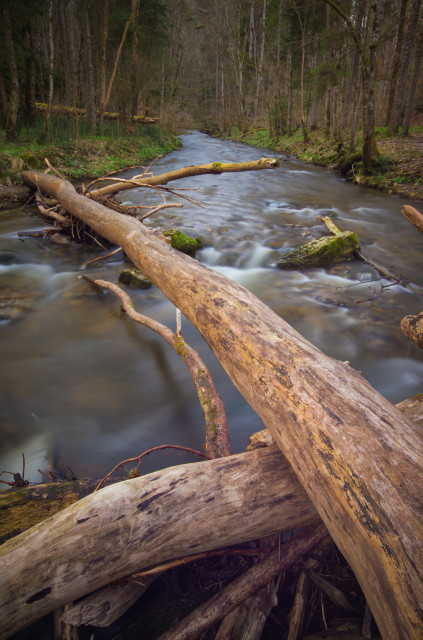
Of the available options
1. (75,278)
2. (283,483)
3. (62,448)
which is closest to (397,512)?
(283,483)

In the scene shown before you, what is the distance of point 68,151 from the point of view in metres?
11.5

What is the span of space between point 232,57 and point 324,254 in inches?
1305

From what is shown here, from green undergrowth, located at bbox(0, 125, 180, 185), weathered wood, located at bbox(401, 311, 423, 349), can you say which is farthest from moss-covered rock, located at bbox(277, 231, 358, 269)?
green undergrowth, located at bbox(0, 125, 180, 185)

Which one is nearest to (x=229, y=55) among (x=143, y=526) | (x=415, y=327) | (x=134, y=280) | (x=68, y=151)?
(x=68, y=151)

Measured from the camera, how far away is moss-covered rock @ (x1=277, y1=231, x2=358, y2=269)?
5.65 meters

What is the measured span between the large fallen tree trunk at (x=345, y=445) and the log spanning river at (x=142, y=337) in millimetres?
1165

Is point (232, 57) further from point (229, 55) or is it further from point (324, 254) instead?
point (324, 254)

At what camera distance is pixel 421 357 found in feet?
12.0

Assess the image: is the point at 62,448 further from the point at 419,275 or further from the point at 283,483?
the point at 419,275

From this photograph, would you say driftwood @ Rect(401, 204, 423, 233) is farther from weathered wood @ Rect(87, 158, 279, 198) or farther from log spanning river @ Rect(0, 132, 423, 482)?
weathered wood @ Rect(87, 158, 279, 198)

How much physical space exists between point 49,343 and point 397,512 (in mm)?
3799

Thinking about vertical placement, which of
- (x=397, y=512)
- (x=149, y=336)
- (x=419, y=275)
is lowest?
(x=149, y=336)

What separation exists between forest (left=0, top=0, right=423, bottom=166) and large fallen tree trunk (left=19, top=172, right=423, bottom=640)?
10.9 m

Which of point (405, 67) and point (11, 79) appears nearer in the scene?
point (11, 79)
